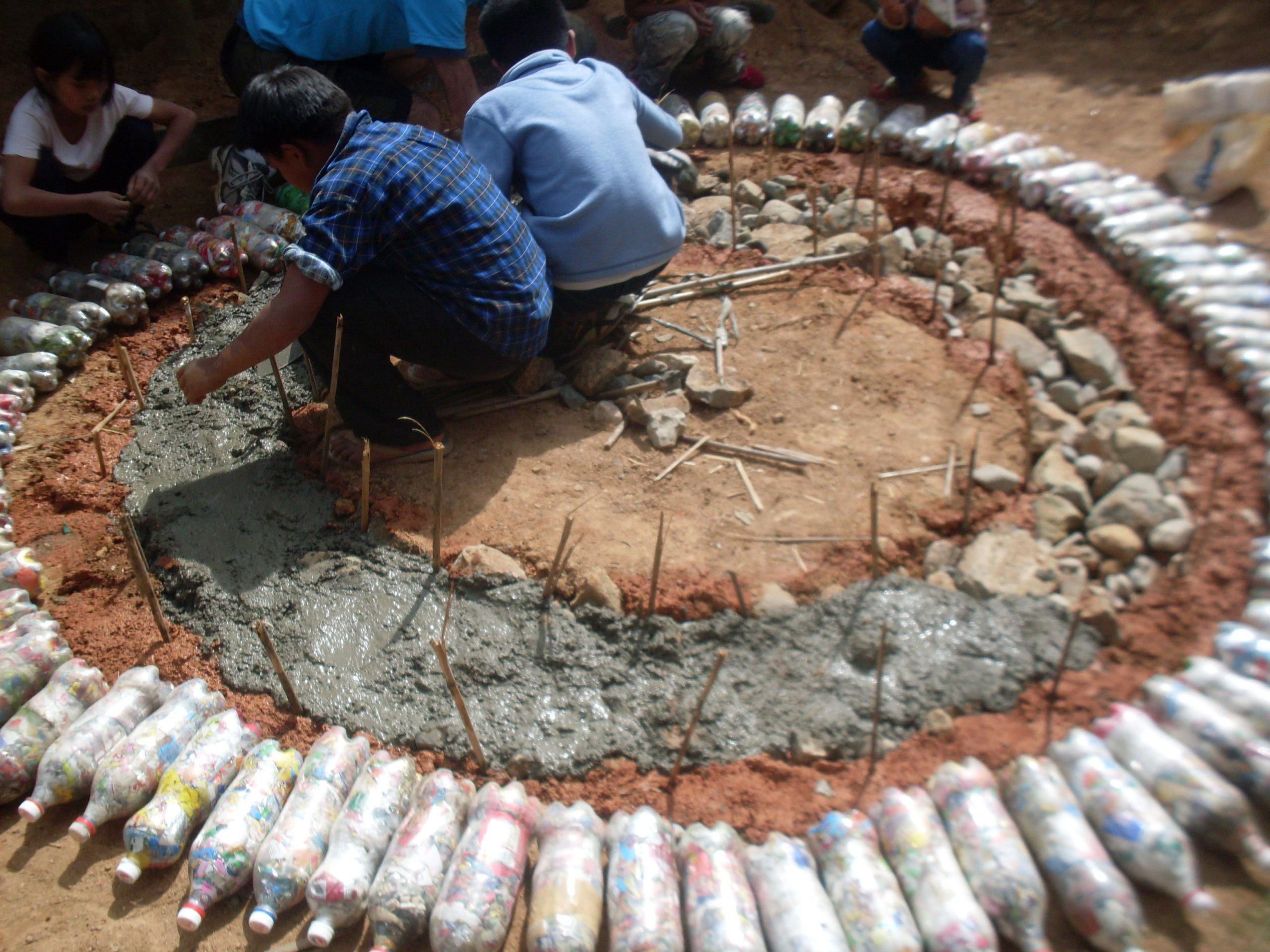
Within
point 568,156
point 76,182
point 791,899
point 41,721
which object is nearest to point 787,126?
point 568,156

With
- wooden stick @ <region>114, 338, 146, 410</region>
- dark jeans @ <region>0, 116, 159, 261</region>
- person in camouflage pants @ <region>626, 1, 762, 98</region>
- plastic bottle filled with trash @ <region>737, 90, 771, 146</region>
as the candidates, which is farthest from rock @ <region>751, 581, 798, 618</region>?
person in camouflage pants @ <region>626, 1, 762, 98</region>

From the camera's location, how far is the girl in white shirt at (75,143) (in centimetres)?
428

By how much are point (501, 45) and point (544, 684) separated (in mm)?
2753

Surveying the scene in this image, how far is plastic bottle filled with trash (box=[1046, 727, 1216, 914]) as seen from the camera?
210cm

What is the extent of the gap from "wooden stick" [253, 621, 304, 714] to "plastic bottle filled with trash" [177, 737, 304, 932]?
18 centimetres

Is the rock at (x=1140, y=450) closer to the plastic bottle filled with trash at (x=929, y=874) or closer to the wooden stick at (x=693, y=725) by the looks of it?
the plastic bottle filled with trash at (x=929, y=874)

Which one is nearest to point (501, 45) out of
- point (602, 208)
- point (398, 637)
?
point (602, 208)

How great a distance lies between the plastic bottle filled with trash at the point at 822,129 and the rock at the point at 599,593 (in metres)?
3.97

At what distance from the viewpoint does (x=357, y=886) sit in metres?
2.23

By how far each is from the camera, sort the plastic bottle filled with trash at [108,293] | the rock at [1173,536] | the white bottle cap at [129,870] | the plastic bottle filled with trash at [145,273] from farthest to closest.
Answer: the plastic bottle filled with trash at [145,273] < the plastic bottle filled with trash at [108,293] < the rock at [1173,536] < the white bottle cap at [129,870]

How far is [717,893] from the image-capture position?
2195mm

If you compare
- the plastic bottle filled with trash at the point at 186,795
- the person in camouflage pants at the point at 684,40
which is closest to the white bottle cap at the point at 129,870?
the plastic bottle filled with trash at the point at 186,795

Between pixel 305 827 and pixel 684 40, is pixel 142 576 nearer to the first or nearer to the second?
pixel 305 827

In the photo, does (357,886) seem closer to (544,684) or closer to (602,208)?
(544,684)
